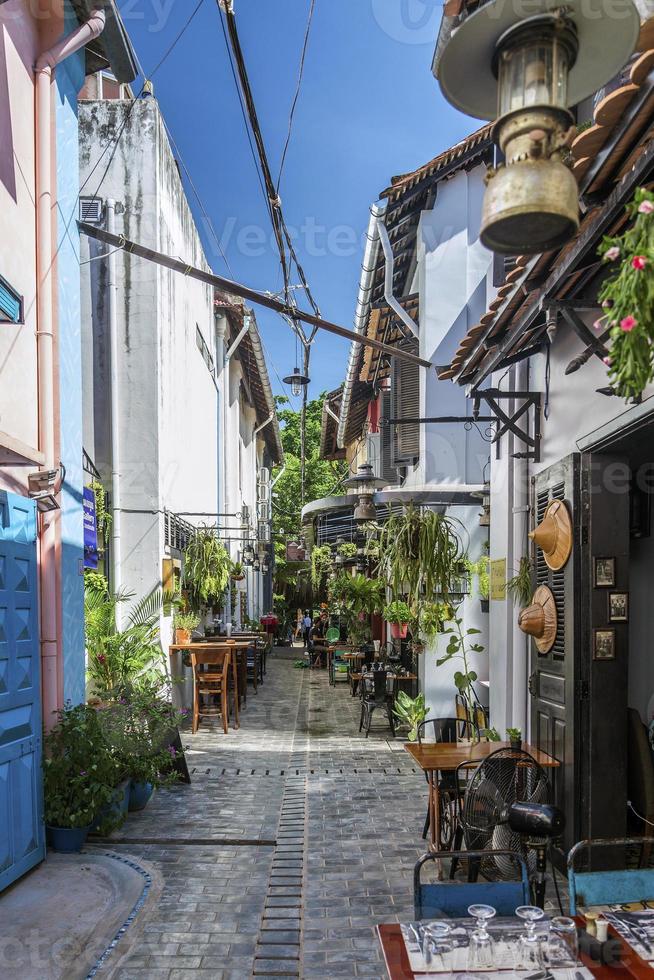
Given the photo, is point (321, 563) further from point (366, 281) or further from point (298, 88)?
point (298, 88)

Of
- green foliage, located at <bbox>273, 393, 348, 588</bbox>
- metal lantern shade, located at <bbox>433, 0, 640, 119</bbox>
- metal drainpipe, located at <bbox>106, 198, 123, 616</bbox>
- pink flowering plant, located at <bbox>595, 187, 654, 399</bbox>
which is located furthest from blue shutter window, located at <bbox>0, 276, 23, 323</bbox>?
green foliage, located at <bbox>273, 393, 348, 588</bbox>

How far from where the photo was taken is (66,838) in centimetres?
626

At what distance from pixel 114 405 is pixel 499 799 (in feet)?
26.8

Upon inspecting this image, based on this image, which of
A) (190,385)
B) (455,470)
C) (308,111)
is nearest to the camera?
(308,111)

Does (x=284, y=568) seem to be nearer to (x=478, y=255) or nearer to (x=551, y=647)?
(x=478, y=255)

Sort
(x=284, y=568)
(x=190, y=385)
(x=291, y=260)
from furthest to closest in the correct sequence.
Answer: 1. (x=284, y=568)
2. (x=190, y=385)
3. (x=291, y=260)

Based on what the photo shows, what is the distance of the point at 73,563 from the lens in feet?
24.2

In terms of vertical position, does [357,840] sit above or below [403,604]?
below

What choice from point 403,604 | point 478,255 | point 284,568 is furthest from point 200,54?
point 284,568

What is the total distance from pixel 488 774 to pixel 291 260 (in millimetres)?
5968

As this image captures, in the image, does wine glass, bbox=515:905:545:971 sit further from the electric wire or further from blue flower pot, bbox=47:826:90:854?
the electric wire

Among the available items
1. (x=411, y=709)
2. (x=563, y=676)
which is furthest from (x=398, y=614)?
(x=563, y=676)

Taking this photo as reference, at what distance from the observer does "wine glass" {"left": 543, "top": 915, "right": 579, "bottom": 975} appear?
2730mm

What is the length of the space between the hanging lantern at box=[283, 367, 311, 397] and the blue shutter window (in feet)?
28.5
